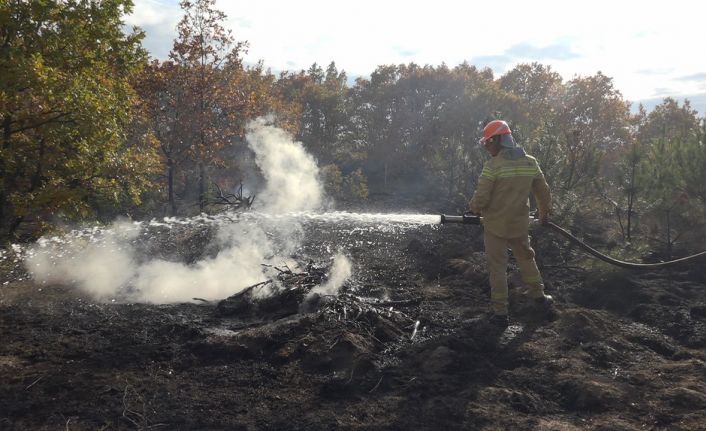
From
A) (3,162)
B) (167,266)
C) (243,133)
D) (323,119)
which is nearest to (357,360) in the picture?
(167,266)

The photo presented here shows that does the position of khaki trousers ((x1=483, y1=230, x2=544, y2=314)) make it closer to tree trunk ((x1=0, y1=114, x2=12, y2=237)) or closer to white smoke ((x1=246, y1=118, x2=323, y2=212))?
tree trunk ((x1=0, y1=114, x2=12, y2=237))

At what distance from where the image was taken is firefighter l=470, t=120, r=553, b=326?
5.13m

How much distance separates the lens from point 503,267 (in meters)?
5.27

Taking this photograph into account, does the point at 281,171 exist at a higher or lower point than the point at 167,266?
higher

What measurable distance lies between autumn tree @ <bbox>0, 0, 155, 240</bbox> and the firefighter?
19.6 feet

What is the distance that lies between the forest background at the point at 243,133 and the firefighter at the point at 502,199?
354 cm

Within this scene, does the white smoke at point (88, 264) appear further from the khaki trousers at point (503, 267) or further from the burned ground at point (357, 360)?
the khaki trousers at point (503, 267)

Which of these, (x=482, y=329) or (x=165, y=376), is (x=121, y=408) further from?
(x=482, y=329)

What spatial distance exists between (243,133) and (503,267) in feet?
46.0

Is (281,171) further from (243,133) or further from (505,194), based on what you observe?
(505,194)

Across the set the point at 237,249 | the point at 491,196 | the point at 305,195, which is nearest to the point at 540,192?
the point at 491,196

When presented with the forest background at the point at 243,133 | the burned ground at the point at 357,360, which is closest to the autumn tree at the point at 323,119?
the forest background at the point at 243,133

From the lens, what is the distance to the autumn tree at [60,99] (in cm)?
695

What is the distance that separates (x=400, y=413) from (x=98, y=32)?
8083 mm
